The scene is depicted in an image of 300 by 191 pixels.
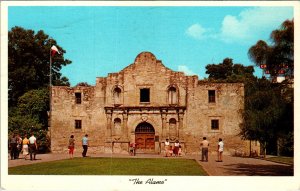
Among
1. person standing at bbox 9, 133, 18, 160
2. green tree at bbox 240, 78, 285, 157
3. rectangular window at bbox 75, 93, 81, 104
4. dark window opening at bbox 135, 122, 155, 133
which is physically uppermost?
rectangular window at bbox 75, 93, 81, 104

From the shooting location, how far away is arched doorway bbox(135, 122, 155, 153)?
35094 millimetres

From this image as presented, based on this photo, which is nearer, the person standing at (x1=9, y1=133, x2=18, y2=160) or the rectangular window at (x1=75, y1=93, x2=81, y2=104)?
the person standing at (x1=9, y1=133, x2=18, y2=160)

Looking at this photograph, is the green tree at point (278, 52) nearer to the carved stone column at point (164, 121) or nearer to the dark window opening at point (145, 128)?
the carved stone column at point (164, 121)

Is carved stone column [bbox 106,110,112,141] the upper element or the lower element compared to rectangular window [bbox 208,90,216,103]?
lower

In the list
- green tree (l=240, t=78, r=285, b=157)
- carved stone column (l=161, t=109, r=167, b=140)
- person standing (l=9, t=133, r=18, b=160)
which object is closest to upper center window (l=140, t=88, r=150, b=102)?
carved stone column (l=161, t=109, r=167, b=140)

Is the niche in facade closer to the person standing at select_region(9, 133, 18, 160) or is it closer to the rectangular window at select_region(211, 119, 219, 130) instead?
the rectangular window at select_region(211, 119, 219, 130)

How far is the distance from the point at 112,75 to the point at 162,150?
6662 mm

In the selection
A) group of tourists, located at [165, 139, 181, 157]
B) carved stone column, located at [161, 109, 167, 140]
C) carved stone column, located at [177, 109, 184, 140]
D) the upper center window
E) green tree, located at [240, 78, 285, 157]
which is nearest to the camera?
green tree, located at [240, 78, 285, 157]

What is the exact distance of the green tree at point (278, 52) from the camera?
18.4 m

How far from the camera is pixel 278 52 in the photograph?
18.9m

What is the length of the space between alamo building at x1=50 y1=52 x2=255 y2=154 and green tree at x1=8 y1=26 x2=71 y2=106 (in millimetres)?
2619

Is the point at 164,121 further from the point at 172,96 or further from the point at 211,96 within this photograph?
the point at 211,96
